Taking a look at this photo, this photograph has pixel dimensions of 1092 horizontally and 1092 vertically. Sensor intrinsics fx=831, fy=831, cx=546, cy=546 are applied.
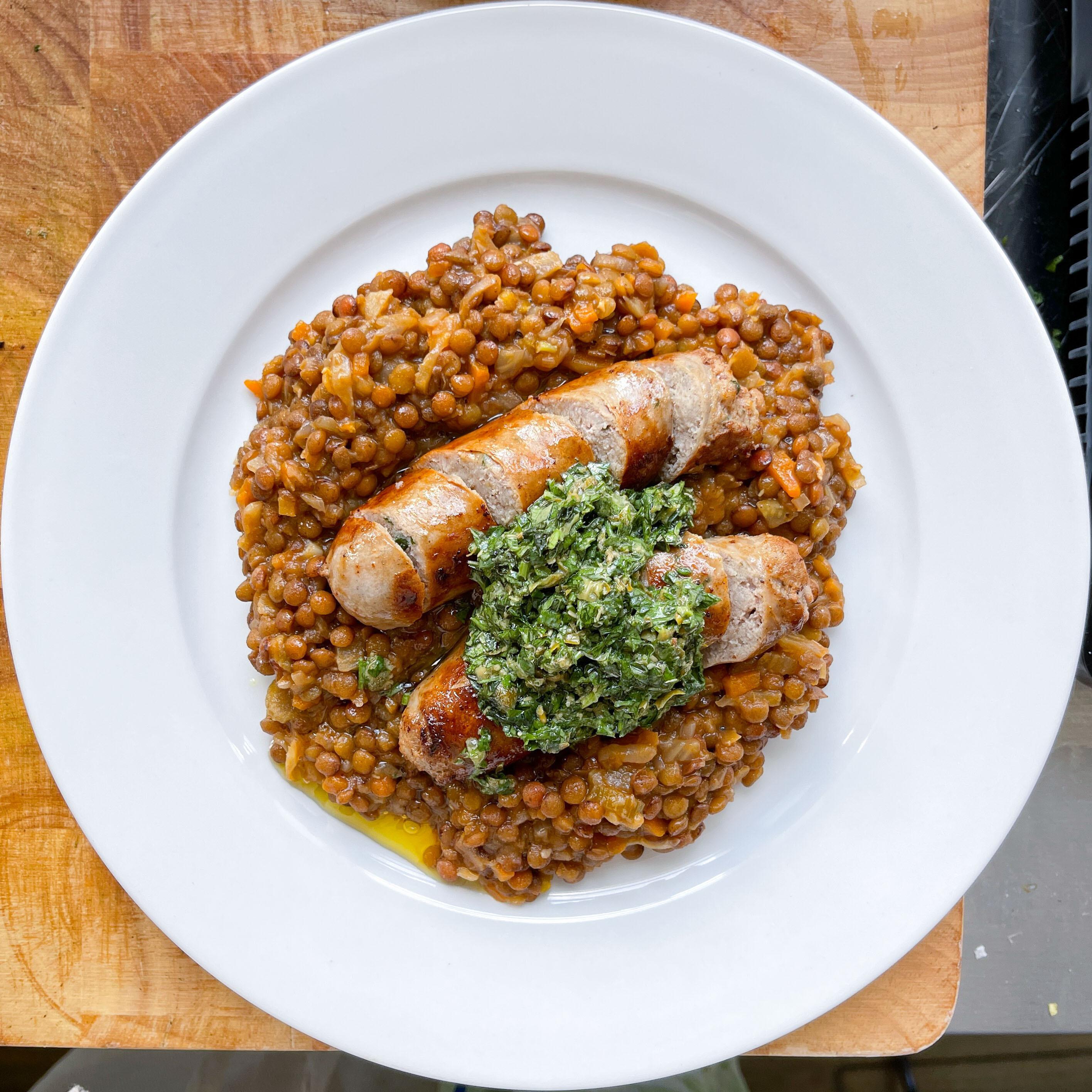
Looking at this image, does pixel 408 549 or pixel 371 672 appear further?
pixel 371 672

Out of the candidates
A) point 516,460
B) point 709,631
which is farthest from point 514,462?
point 709,631

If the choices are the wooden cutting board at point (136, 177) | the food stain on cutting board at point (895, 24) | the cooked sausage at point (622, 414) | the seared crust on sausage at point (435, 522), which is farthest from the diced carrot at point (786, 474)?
the food stain on cutting board at point (895, 24)

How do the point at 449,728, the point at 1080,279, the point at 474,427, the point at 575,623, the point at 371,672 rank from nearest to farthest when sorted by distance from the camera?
1. the point at 575,623
2. the point at 449,728
3. the point at 371,672
4. the point at 474,427
5. the point at 1080,279

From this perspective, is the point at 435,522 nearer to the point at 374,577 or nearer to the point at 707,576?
the point at 374,577

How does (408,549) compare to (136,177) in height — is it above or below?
below

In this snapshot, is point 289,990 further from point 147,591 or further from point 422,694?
point 147,591

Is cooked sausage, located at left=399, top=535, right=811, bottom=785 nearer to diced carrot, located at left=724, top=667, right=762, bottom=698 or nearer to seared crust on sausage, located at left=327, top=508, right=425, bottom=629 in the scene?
diced carrot, located at left=724, top=667, right=762, bottom=698

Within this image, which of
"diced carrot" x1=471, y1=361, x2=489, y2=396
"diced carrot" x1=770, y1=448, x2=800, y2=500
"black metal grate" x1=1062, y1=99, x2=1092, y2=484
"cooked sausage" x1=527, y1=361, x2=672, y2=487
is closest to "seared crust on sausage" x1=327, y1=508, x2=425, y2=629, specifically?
"diced carrot" x1=471, y1=361, x2=489, y2=396
